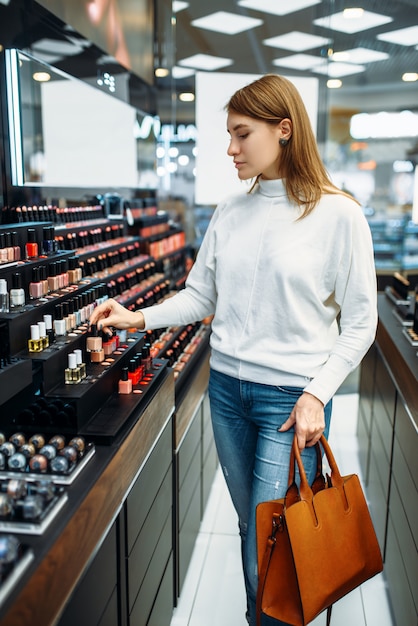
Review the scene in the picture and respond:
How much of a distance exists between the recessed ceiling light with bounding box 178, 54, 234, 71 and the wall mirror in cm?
57

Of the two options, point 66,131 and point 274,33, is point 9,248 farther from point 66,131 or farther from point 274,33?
point 274,33

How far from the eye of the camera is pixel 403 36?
458 centimetres

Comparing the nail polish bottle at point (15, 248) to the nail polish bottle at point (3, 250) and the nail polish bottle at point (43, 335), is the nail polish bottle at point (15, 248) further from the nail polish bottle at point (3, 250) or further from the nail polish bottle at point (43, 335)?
the nail polish bottle at point (43, 335)

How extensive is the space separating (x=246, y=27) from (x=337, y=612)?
11.6 feet

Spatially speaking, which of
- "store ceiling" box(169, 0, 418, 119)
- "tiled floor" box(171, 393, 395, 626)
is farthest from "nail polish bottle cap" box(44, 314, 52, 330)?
"store ceiling" box(169, 0, 418, 119)

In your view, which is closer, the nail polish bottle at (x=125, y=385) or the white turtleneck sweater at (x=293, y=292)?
the white turtleneck sweater at (x=293, y=292)

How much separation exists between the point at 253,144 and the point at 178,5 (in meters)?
3.34

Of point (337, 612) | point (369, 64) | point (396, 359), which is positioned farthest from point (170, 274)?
point (369, 64)

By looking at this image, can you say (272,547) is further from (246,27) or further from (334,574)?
(246,27)

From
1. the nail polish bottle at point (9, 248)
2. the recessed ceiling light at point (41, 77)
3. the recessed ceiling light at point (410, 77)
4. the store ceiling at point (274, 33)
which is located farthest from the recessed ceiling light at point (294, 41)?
the nail polish bottle at point (9, 248)

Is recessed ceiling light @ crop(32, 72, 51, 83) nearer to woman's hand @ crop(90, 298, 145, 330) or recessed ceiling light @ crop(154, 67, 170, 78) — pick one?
woman's hand @ crop(90, 298, 145, 330)

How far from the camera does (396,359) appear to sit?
Answer: 241 centimetres

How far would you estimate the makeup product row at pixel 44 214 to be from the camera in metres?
2.06

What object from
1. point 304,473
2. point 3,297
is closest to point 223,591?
point 304,473
